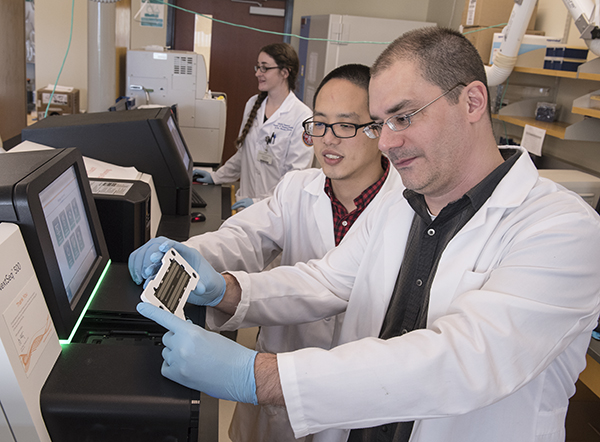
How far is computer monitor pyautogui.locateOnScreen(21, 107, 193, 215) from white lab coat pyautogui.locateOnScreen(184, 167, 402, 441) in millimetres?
329

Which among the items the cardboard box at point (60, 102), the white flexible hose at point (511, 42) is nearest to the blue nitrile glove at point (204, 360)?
the white flexible hose at point (511, 42)

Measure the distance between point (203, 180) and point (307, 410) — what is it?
2.04 metres

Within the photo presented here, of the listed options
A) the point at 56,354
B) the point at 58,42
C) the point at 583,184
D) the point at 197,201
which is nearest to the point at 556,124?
the point at 583,184

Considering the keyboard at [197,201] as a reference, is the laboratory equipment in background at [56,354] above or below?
above

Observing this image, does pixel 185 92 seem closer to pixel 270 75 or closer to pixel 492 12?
pixel 270 75

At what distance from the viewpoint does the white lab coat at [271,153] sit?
2783 mm

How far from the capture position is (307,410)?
0.79m

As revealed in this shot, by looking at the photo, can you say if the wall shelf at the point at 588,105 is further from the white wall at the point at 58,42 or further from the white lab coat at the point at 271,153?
the white wall at the point at 58,42

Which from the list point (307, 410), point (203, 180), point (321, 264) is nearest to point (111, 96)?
point (203, 180)

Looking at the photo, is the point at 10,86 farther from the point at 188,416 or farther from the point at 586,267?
the point at 586,267

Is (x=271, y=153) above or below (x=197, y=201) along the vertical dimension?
above

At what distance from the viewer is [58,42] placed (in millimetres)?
4473

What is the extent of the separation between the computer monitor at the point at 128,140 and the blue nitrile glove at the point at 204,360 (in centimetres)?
102

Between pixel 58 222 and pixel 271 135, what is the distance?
7.10 ft
